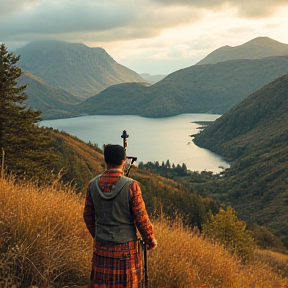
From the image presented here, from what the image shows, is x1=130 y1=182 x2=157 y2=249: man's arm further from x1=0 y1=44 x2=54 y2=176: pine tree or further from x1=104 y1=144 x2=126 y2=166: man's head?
x1=0 y1=44 x2=54 y2=176: pine tree

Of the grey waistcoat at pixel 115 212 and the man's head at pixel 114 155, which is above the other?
the man's head at pixel 114 155

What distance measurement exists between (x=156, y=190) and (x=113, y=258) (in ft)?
273

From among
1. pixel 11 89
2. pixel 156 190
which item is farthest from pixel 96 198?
pixel 156 190

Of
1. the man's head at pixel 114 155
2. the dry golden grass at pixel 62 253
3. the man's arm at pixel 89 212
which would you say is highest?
the man's head at pixel 114 155

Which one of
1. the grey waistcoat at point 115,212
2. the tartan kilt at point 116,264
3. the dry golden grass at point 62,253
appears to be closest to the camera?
the grey waistcoat at point 115,212

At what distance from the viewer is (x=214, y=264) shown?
7.51 m

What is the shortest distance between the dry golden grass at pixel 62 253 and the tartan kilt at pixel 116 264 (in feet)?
3.39

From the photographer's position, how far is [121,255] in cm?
452

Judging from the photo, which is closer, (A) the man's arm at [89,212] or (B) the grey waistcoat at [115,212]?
(B) the grey waistcoat at [115,212]

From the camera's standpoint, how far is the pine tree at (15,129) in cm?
2548

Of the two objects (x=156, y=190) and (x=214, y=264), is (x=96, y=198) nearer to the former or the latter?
(x=214, y=264)

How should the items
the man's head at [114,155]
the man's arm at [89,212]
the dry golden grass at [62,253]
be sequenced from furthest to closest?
the dry golden grass at [62,253] → the man's arm at [89,212] → the man's head at [114,155]

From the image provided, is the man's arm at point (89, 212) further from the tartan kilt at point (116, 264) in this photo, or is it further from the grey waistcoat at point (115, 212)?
the tartan kilt at point (116, 264)

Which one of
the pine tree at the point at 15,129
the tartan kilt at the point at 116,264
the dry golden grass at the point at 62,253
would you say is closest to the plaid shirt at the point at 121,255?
the tartan kilt at the point at 116,264
